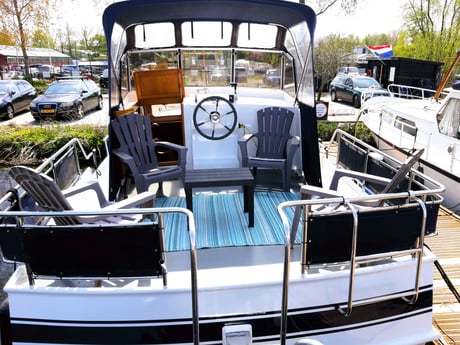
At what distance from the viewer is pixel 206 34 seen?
5.58 metres

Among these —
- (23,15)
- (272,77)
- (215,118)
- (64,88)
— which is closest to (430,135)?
(272,77)

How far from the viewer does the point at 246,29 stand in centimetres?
552

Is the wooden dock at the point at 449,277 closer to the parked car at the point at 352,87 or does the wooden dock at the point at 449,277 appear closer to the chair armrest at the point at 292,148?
the chair armrest at the point at 292,148

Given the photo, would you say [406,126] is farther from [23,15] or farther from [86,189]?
[23,15]

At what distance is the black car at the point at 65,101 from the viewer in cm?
1164

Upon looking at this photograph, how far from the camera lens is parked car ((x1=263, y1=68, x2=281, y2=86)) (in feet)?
20.1

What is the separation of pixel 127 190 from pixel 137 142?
Answer: 655 mm

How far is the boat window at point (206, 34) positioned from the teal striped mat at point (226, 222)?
2587 mm

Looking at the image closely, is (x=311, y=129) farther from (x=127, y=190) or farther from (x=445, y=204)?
(x=445, y=204)

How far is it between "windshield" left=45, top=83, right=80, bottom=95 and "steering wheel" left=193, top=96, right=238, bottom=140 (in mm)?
9237

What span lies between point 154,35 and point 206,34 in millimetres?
755

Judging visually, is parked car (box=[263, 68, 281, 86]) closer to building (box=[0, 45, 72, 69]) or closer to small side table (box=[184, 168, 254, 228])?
small side table (box=[184, 168, 254, 228])

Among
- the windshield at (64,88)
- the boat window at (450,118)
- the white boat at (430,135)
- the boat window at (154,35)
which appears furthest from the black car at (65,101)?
the boat window at (450,118)

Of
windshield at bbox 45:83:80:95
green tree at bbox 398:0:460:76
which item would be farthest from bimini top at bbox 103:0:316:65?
green tree at bbox 398:0:460:76
